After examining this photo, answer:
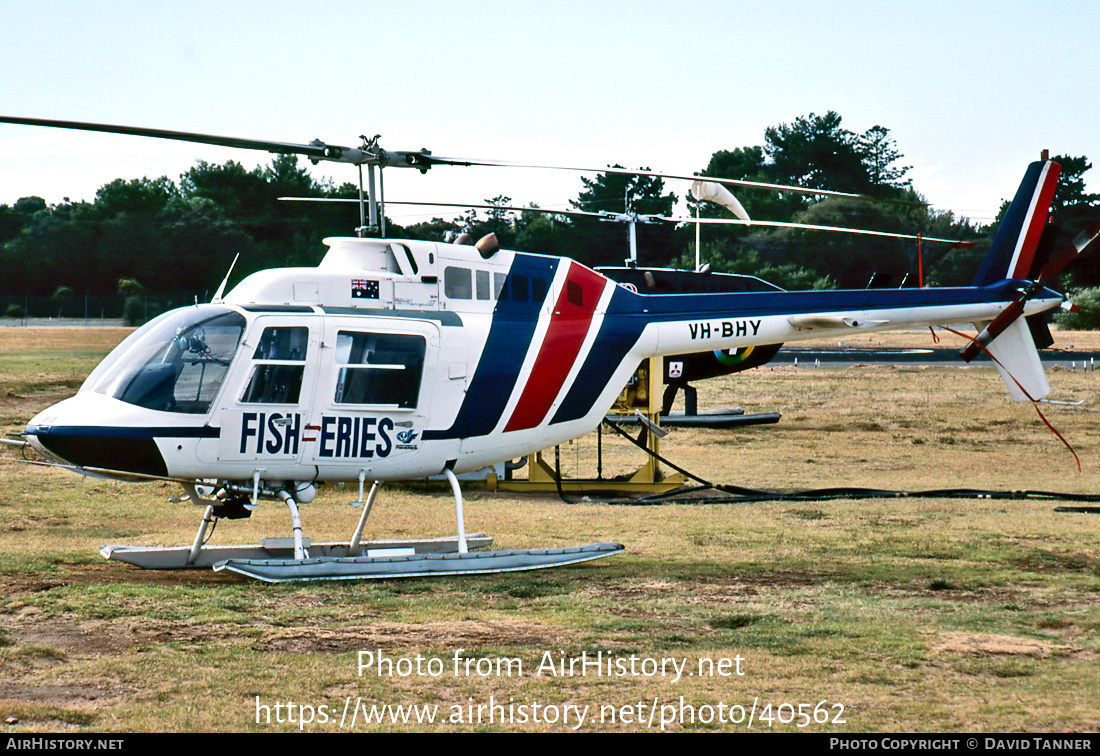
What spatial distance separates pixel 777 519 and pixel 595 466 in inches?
214

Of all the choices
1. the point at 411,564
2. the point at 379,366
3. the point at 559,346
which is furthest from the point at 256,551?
the point at 559,346

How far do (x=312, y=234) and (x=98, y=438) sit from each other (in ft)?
166

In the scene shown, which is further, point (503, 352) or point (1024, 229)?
point (1024, 229)

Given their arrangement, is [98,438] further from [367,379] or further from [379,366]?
[379,366]

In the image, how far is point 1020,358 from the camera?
13.3 m

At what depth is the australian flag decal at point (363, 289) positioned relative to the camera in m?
9.80

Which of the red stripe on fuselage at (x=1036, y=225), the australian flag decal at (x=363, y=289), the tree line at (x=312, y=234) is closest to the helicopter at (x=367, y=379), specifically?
the australian flag decal at (x=363, y=289)

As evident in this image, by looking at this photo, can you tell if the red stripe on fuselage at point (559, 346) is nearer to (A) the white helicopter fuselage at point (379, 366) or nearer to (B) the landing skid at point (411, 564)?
(A) the white helicopter fuselage at point (379, 366)

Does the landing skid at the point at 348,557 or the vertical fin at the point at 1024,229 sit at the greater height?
the vertical fin at the point at 1024,229

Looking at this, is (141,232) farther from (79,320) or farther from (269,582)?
(269,582)

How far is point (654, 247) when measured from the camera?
66875mm

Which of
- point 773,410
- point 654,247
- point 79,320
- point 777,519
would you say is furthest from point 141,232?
point 777,519

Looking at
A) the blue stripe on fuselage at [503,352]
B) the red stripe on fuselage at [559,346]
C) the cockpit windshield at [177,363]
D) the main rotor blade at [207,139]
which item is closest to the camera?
the main rotor blade at [207,139]

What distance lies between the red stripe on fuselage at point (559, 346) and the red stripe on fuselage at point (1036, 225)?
19.8ft
